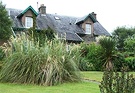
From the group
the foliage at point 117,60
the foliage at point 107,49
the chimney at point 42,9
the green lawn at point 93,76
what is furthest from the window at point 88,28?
the green lawn at point 93,76

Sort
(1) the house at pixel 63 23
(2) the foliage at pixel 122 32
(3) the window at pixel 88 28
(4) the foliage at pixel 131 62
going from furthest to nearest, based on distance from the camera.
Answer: (2) the foliage at pixel 122 32
(3) the window at pixel 88 28
(1) the house at pixel 63 23
(4) the foliage at pixel 131 62

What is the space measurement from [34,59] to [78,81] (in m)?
1.93

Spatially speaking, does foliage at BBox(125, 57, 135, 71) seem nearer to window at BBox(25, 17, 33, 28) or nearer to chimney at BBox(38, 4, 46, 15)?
window at BBox(25, 17, 33, 28)

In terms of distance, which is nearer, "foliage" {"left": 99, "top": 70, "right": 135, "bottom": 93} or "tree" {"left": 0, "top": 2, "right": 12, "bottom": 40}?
"foliage" {"left": 99, "top": 70, "right": 135, "bottom": 93}

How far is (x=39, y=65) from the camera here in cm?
981

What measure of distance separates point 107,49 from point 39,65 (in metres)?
9.30

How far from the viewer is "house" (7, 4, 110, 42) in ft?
95.9

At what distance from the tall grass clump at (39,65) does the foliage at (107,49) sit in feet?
25.2

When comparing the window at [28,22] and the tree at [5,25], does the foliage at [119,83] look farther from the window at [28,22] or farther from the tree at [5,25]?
the window at [28,22]

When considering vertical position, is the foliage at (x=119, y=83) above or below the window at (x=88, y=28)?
below

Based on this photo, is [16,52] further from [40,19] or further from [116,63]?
[40,19]

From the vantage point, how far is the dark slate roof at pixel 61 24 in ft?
97.1

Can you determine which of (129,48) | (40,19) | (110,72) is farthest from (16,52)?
(129,48)

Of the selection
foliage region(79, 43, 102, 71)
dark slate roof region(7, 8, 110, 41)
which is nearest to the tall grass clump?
foliage region(79, 43, 102, 71)
